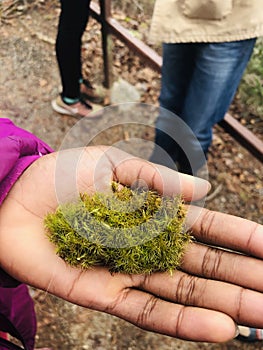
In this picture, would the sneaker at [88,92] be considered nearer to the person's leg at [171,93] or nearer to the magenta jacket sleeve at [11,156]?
the person's leg at [171,93]

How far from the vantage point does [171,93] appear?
2.52 m

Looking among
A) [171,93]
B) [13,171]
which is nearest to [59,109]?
[171,93]

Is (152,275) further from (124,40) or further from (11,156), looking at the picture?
(124,40)

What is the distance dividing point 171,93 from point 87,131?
79cm

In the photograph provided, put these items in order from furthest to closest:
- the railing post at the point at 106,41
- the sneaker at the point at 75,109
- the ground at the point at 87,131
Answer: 1. the sneaker at the point at 75,109
2. the railing post at the point at 106,41
3. the ground at the point at 87,131

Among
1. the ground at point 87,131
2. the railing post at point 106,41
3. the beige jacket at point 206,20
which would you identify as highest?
the beige jacket at point 206,20

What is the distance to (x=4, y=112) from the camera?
126 inches

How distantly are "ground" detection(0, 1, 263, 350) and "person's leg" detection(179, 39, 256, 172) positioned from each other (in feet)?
1.92

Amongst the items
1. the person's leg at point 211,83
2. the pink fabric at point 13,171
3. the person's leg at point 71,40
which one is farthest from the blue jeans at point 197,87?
the pink fabric at point 13,171

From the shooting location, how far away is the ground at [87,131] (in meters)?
2.30

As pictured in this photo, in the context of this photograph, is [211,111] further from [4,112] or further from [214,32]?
[4,112]

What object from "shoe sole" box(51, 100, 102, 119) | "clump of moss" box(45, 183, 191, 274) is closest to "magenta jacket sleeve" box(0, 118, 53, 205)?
"clump of moss" box(45, 183, 191, 274)

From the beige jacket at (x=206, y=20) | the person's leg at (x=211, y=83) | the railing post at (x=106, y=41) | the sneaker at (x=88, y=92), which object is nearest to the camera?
the beige jacket at (x=206, y=20)

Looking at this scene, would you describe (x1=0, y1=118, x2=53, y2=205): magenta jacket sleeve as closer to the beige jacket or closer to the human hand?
the human hand
